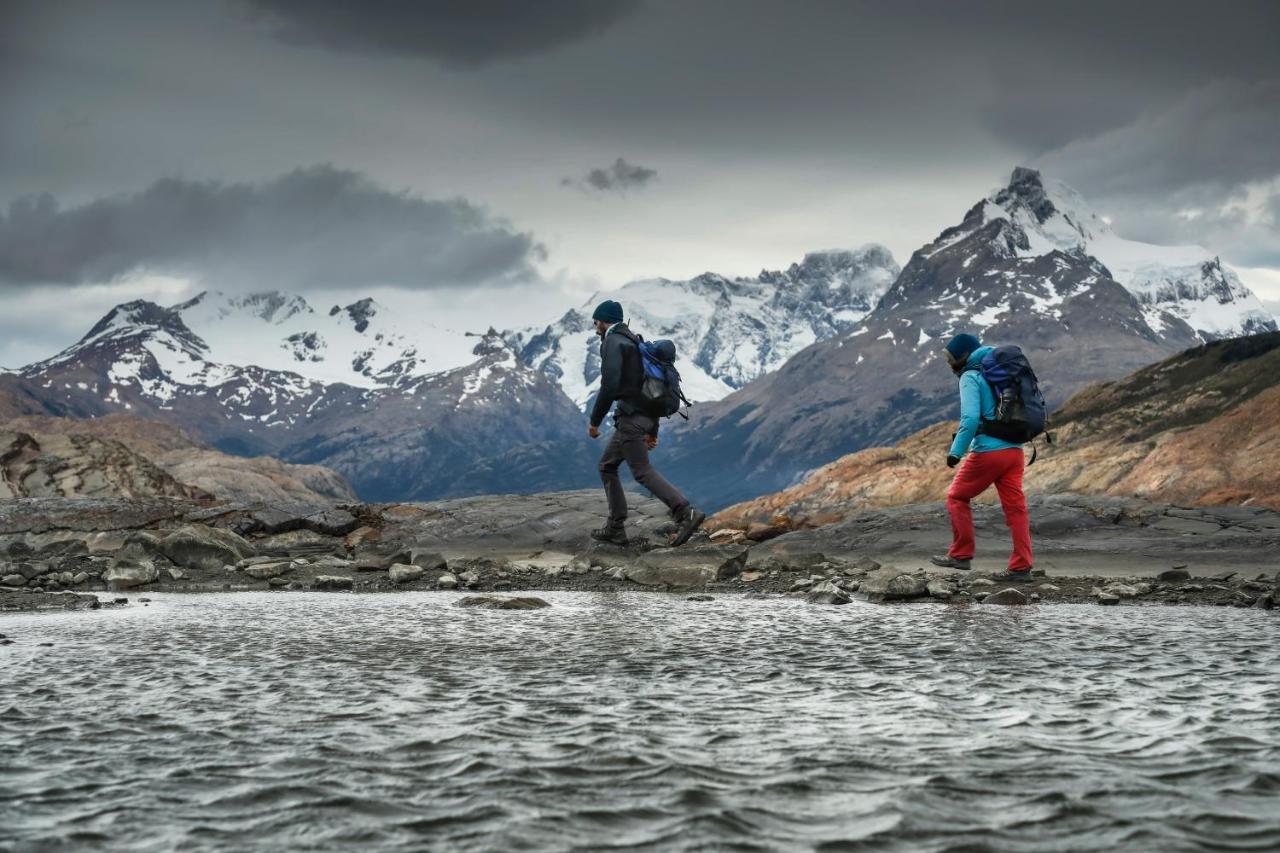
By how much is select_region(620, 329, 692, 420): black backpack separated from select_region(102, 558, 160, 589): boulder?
11023mm

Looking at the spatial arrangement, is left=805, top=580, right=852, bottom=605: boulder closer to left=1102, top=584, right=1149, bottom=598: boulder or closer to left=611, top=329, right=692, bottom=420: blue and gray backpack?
left=1102, top=584, right=1149, bottom=598: boulder

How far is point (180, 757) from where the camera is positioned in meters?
6.83

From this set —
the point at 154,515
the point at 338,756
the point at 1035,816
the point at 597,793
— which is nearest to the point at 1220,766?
the point at 1035,816

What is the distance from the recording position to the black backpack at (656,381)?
22.9 metres

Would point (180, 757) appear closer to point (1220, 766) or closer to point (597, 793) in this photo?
point (597, 793)

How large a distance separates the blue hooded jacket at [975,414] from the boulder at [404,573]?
1142 cm

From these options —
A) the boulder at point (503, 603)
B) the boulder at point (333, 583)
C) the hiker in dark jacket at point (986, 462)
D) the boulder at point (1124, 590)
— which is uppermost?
the hiker in dark jacket at point (986, 462)

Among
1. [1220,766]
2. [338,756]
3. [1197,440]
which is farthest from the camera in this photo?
[1197,440]

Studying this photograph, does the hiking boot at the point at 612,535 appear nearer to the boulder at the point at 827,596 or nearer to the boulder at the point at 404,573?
the boulder at the point at 404,573

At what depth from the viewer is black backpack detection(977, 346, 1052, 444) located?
19.2 meters

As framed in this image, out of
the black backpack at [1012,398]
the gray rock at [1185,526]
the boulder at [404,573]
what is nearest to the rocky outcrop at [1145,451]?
the boulder at [404,573]

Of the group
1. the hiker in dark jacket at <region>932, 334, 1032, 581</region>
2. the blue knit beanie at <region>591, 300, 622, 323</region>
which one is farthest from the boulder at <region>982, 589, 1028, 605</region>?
the blue knit beanie at <region>591, 300, 622, 323</region>

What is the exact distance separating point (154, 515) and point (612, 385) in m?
16.7

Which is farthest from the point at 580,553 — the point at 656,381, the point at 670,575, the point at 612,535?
the point at 656,381
